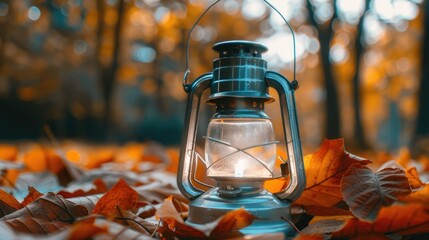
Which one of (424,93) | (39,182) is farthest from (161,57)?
(39,182)

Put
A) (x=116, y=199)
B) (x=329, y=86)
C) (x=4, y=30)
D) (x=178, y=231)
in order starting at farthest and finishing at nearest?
1. (x=4, y=30)
2. (x=329, y=86)
3. (x=116, y=199)
4. (x=178, y=231)

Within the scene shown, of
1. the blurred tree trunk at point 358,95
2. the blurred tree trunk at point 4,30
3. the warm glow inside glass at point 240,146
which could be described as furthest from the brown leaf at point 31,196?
the blurred tree trunk at point 4,30

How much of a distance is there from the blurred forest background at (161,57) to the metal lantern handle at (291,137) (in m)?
3.06

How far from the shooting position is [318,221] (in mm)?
1131

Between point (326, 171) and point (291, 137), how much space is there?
14cm

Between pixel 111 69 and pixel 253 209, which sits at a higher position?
pixel 111 69

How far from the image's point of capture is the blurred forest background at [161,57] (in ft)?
28.2

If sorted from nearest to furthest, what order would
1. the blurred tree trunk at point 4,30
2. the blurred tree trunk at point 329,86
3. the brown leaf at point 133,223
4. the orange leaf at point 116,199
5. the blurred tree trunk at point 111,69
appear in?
the brown leaf at point 133,223, the orange leaf at point 116,199, the blurred tree trunk at point 329,86, the blurred tree trunk at point 111,69, the blurred tree trunk at point 4,30

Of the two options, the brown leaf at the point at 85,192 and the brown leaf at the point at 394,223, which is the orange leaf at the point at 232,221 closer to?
the brown leaf at the point at 394,223

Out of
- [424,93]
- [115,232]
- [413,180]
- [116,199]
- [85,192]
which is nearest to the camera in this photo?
[115,232]

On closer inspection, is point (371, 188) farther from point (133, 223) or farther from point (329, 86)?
point (329, 86)

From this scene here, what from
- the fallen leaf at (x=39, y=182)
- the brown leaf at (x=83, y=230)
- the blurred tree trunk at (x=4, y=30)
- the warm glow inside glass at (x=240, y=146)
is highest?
the blurred tree trunk at (x=4, y=30)

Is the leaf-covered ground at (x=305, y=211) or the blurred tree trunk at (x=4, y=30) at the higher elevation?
the blurred tree trunk at (x=4, y=30)

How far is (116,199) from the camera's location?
1.21m
